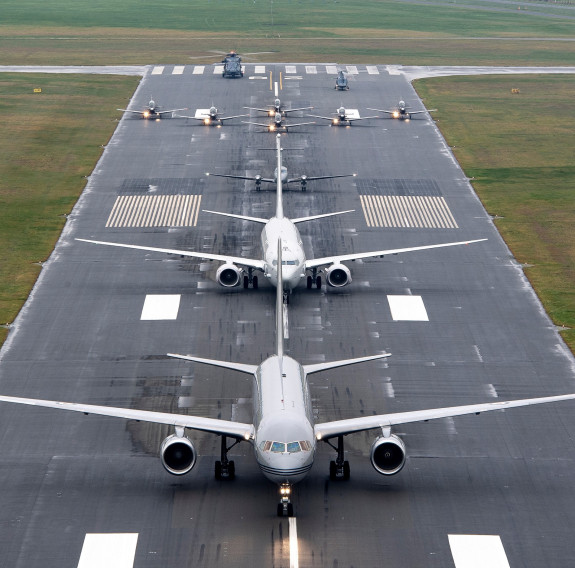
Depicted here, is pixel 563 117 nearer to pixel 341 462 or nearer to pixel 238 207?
pixel 238 207

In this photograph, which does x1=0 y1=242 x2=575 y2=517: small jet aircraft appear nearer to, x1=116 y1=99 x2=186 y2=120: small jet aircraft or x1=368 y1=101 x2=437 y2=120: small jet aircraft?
x1=116 y1=99 x2=186 y2=120: small jet aircraft

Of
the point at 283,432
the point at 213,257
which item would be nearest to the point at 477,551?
the point at 283,432

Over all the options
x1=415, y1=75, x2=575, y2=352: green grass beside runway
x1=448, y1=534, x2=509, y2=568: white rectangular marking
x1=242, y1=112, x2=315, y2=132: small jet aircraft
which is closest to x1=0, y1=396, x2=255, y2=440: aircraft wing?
x1=448, y1=534, x2=509, y2=568: white rectangular marking

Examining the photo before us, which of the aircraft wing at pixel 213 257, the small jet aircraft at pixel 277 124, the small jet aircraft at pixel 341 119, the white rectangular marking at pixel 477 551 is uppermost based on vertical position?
the small jet aircraft at pixel 341 119

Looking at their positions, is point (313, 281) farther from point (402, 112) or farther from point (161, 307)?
point (402, 112)

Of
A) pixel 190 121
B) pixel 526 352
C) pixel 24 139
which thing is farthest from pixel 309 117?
pixel 526 352

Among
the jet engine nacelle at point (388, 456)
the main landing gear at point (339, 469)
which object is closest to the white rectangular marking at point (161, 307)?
the main landing gear at point (339, 469)

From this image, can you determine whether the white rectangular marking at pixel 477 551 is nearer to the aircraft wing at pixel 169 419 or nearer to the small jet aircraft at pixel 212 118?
the aircraft wing at pixel 169 419
